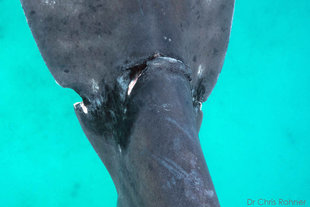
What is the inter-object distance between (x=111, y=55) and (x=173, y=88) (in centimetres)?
37

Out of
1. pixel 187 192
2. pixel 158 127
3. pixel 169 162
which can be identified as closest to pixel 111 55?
pixel 158 127

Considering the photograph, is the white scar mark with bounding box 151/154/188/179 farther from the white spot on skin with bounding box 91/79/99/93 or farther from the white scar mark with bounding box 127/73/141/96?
the white spot on skin with bounding box 91/79/99/93

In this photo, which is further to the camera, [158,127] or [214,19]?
[214,19]

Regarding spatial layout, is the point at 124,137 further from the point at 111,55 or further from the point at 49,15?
the point at 49,15

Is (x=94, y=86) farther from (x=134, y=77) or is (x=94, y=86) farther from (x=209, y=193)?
(x=209, y=193)

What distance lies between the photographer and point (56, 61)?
150 centimetres

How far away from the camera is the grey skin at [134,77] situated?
1216 mm

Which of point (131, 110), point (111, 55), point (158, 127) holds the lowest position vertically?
point (158, 127)

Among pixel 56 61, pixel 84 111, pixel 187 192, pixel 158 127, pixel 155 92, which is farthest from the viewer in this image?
pixel 84 111

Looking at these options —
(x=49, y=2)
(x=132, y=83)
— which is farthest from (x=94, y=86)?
(x=49, y=2)

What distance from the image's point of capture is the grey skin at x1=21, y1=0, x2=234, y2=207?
1216mm

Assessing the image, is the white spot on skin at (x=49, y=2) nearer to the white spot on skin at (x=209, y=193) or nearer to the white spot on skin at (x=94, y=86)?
the white spot on skin at (x=94, y=86)

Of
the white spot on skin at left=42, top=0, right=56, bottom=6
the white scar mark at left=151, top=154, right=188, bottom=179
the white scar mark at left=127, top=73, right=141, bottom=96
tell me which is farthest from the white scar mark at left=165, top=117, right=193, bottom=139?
the white spot on skin at left=42, top=0, right=56, bottom=6

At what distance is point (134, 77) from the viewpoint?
1505 millimetres
